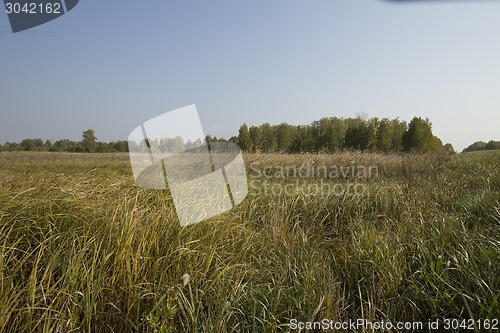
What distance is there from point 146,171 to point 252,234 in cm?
260

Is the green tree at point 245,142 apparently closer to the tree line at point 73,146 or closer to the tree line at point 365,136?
the tree line at point 365,136

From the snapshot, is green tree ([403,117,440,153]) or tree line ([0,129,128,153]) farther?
tree line ([0,129,128,153])

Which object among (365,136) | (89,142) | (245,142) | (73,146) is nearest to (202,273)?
(245,142)

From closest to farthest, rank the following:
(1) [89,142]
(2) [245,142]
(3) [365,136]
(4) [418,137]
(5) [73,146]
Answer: (2) [245,142] < (4) [418,137] < (3) [365,136] < (1) [89,142] < (5) [73,146]

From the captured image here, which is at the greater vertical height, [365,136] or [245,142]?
[245,142]

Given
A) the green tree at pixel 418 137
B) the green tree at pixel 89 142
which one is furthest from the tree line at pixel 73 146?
the green tree at pixel 418 137

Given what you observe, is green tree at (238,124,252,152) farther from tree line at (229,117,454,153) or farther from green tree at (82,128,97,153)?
green tree at (82,128,97,153)


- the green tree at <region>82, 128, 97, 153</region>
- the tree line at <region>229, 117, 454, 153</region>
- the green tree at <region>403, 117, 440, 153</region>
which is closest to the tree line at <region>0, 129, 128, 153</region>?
the green tree at <region>82, 128, 97, 153</region>

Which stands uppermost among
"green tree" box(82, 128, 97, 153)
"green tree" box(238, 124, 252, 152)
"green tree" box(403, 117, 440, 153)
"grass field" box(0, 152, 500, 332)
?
"green tree" box(82, 128, 97, 153)

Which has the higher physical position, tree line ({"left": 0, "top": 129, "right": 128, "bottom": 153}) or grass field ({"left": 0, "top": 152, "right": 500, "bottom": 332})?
tree line ({"left": 0, "top": 129, "right": 128, "bottom": 153})

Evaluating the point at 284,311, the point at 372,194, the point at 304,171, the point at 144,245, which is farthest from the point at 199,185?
the point at 304,171

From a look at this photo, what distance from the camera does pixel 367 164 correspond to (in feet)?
31.9

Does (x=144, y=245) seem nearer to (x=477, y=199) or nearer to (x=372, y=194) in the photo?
(x=372, y=194)

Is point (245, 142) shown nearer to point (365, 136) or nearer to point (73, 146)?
point (365, 136)
